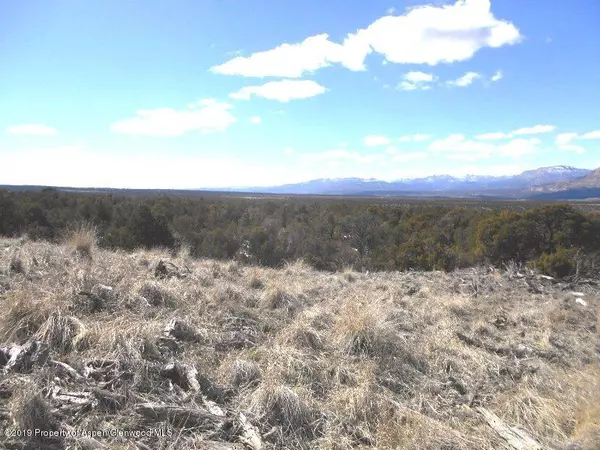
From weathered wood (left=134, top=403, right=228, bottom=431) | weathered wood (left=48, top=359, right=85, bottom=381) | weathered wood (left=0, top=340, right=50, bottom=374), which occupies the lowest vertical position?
weathered wood (left=134, top=403, right=228, bottom=431)

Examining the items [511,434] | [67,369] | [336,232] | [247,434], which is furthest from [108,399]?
[336,232]

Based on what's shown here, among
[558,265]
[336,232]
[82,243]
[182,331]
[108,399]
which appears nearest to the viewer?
[108,399]

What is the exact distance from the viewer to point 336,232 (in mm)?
35125

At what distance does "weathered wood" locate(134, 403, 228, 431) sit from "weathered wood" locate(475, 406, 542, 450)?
2345 millimetres

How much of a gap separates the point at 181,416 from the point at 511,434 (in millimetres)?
2770

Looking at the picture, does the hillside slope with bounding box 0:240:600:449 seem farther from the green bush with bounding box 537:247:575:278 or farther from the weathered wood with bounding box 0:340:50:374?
the green bush with bounding box 537:247:575:278

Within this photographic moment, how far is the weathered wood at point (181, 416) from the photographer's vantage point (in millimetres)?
3068

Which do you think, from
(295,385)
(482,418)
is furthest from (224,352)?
(482,418)

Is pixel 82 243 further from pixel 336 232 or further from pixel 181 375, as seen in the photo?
pixel 336 232

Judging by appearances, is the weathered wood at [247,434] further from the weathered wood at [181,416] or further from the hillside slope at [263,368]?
the weathered wood at [181,416]

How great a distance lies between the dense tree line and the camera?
18141 mm

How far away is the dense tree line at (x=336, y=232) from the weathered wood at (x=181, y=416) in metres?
11.9

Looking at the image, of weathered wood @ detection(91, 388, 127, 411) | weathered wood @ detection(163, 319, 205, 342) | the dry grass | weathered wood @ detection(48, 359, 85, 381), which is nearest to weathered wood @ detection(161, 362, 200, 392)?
weathered wood @ detection(91, 388, 127, 411)

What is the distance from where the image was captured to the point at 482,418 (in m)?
3.71
